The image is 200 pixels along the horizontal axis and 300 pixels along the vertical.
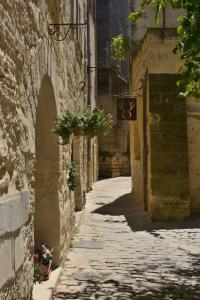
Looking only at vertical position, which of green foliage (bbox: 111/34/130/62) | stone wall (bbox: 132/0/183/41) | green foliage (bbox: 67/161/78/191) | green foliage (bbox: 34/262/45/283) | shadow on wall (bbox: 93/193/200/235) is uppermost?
stone wall (bbox: 132/0/183/41)

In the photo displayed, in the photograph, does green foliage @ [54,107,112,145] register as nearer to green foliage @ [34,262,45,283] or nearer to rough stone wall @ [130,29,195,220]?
green foliage @ [34,262,45,283]

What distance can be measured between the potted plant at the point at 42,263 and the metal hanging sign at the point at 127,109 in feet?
21.3

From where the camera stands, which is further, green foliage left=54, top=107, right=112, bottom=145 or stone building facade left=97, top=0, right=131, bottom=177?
stone building facade left=97, top=0, right=131, bottom=177

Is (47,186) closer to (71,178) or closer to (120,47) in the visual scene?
(71,178)

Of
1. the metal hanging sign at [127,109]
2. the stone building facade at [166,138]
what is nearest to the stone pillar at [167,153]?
the stone building facade at [166,138]

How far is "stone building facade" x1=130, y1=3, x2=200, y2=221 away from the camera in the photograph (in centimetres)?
1011

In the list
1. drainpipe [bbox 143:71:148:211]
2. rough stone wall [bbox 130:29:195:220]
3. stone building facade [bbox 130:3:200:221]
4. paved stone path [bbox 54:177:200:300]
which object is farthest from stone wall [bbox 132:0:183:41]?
paved stone path [bbox 54:177:200:300]

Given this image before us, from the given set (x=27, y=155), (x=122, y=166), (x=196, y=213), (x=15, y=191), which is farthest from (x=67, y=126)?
(x=122, y=166)

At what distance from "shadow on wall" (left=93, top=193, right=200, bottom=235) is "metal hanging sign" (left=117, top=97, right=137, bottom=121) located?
2.54m

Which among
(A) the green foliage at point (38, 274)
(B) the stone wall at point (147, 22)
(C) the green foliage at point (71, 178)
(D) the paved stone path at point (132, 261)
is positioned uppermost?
(B) the stone wall at point (147, 22)

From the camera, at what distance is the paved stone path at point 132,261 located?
5.01 m

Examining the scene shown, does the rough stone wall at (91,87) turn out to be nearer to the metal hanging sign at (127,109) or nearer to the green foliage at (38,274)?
the metal hanging sign at (127,109)

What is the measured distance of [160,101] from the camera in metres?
10.5

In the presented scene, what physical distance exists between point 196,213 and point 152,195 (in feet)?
4.23
